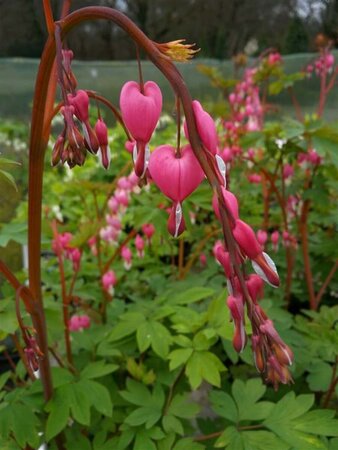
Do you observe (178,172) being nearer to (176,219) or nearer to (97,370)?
(176,219)

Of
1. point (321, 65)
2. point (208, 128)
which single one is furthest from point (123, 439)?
point (321, 65)

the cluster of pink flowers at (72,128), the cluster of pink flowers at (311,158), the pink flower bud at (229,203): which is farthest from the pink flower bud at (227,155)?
the pink flower bud at (229,203)

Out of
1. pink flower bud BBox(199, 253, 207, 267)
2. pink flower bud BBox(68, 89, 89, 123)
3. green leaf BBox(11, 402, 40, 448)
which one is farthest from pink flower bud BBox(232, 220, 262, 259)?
pink flower bud BBox(199, 253, 207, 267)

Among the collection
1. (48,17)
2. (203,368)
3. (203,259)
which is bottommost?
(203,259)

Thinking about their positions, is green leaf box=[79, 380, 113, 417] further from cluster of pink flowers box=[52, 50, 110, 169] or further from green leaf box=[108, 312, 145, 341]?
cluster of pink flowers box=[52, 50, 110, 169]

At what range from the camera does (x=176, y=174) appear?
0.48 meters

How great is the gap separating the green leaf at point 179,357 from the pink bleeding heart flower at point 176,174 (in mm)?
541

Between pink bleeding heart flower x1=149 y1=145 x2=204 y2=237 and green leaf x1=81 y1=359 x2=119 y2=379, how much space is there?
59cm

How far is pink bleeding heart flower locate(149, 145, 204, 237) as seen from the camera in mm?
477

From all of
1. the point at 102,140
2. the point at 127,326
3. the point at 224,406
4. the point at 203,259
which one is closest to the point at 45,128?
the point at 102,140

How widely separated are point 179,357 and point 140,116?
23.8 inches

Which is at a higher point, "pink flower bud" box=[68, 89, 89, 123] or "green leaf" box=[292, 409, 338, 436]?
"pink flower bud" box=[68, 89, 89, 123]

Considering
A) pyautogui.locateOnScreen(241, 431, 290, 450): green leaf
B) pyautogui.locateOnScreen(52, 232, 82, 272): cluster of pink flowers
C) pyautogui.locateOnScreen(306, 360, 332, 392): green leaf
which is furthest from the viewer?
pyautogui.locateOnScreen(52, 232, 82, 272): cluster of pink flowers

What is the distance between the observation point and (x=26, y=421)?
906mm
